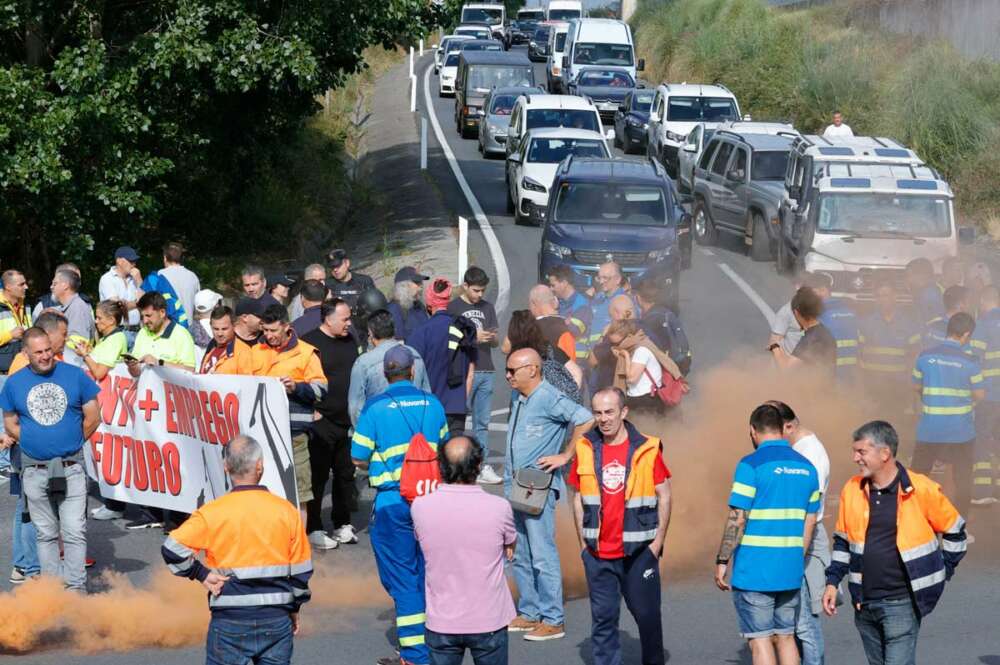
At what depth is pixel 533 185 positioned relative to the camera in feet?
90.9

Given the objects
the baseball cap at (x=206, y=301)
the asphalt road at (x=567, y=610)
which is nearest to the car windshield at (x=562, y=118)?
the asphalt road at (x=567, y=610)

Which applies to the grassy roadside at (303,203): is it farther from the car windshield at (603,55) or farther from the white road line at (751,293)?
the car windshield at (603,55)

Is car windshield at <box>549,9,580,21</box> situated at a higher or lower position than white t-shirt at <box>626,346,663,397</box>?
higher

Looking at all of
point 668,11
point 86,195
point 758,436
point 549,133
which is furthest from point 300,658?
point 668,11

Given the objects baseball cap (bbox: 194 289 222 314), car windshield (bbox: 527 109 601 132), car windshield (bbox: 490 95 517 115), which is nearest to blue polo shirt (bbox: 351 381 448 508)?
baseball cap (bbox: 194 289 222 314)

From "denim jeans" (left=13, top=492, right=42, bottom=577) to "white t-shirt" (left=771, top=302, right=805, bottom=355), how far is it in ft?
20.4

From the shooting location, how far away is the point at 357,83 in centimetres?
5784

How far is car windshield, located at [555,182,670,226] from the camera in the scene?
2027cm

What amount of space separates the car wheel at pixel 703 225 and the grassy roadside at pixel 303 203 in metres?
6.22

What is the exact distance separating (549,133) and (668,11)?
37251mm

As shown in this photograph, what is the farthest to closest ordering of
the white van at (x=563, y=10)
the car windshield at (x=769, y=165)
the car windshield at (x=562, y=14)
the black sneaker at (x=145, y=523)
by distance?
the car windshield at (x=562, y=14), the white van at (x=563, y=10), the car windshield at (x=769, y=165), the black sneaker at (x=145, y=523)

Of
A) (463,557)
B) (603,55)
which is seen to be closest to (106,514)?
(463,557)

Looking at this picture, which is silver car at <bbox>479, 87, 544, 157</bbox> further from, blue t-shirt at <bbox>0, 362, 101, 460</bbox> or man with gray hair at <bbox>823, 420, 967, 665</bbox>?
man with gray hair at <bbox>823, 420, 967, 665</bbox>

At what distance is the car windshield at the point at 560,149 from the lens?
92.6 ft
